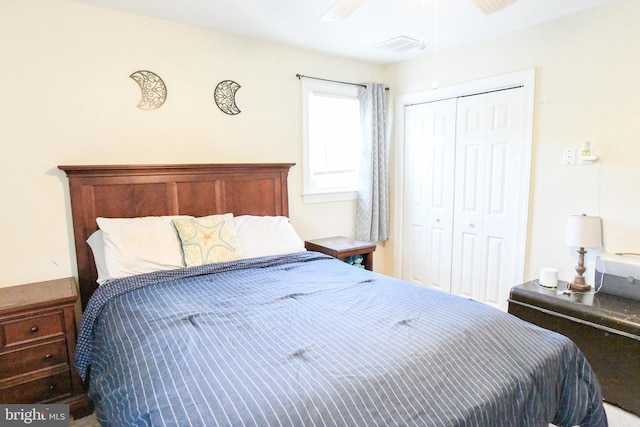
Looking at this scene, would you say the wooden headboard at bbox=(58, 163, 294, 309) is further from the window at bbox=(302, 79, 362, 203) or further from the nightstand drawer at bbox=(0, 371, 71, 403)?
the nightstand drawer at bbox=(0, 371, 71, 403)

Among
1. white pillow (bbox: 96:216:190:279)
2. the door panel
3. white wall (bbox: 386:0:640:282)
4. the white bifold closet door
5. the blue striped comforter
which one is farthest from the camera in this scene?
the door panel

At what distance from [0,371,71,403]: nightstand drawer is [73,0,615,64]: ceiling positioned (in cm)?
230

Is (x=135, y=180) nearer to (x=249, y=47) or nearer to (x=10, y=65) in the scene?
(x=10, y=65)

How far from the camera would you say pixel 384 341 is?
53.6 inches

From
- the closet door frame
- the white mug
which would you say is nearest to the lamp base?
the white mug

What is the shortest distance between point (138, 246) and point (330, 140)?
6.78 feet

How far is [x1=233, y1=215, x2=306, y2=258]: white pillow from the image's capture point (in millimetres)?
2641

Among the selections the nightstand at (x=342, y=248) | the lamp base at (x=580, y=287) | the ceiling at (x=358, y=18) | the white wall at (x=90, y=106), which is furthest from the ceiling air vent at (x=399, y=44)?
the lamp base at (x=580, y=287)

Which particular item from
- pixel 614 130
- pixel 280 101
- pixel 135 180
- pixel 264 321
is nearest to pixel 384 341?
pixel 264 321

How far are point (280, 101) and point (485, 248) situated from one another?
7.32 feet

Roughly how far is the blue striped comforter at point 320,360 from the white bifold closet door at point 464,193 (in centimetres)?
153

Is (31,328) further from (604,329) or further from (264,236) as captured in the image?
(604,329)

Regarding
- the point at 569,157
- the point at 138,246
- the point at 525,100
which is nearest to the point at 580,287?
the point at 569,157

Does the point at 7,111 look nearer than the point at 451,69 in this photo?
Yes
